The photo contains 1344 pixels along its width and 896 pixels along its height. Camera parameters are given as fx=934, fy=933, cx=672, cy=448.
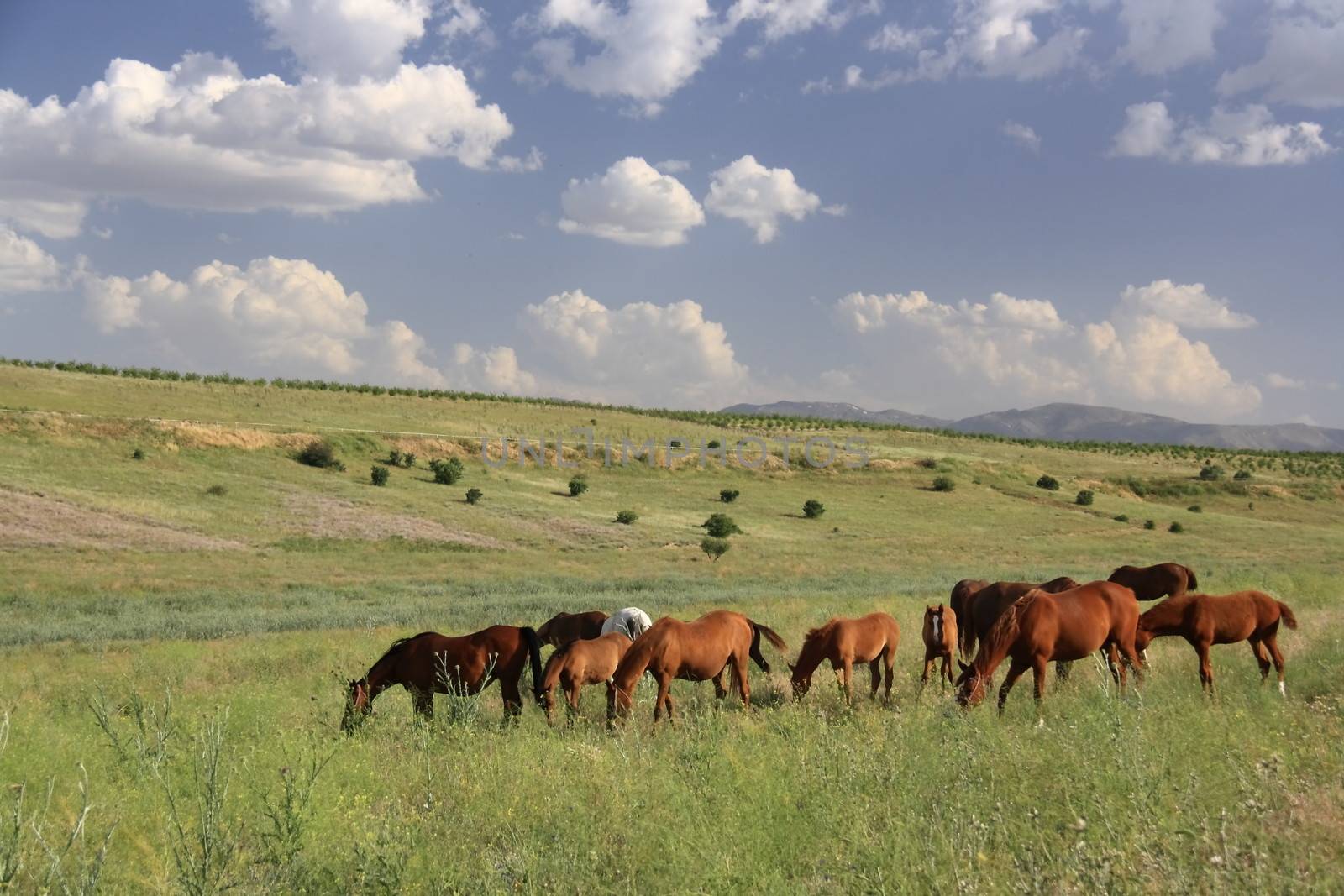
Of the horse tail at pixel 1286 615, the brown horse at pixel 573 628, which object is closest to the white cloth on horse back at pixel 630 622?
the brown horse at pixel 573 628

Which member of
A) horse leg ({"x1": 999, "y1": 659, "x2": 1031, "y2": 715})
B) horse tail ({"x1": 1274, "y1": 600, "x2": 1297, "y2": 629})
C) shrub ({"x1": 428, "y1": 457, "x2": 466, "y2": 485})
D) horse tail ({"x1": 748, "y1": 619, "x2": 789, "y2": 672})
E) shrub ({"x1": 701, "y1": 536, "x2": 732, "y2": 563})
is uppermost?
horse tail ({"x1": 1274, "y1": 600, "x2": 1297, "y2": 629})

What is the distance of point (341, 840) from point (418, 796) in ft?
3.42

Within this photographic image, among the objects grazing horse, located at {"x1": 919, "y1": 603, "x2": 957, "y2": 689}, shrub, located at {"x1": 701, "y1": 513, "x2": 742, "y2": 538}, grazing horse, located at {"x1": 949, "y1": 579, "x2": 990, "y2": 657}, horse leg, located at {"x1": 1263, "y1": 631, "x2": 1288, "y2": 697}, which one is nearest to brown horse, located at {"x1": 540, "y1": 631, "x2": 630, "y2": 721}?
grazing horse, located at {"x1": 919, "y1": 603, "x2": 957, "y2": 689}

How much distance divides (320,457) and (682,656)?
168ft

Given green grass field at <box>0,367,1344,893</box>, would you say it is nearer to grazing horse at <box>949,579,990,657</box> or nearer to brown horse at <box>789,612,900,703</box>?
brown horse at <box>789,612,900,703</box>

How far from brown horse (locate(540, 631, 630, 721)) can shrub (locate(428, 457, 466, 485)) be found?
47.7 meters

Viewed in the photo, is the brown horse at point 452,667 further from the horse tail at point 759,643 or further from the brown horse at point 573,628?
the brown horse at point 573,628

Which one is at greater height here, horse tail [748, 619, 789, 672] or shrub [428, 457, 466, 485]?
horse tail [748, 619, 789, 672]

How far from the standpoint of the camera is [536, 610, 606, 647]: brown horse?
48.7 ft

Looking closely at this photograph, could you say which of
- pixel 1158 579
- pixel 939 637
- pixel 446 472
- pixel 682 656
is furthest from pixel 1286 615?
pixel 446 472

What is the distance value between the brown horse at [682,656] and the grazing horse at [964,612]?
12.0ft

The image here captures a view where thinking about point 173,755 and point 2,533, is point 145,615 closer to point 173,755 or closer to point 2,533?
point 2,533

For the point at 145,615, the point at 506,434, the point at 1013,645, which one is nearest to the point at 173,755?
the point at 1013,645

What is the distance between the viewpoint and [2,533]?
3238 centimetres
